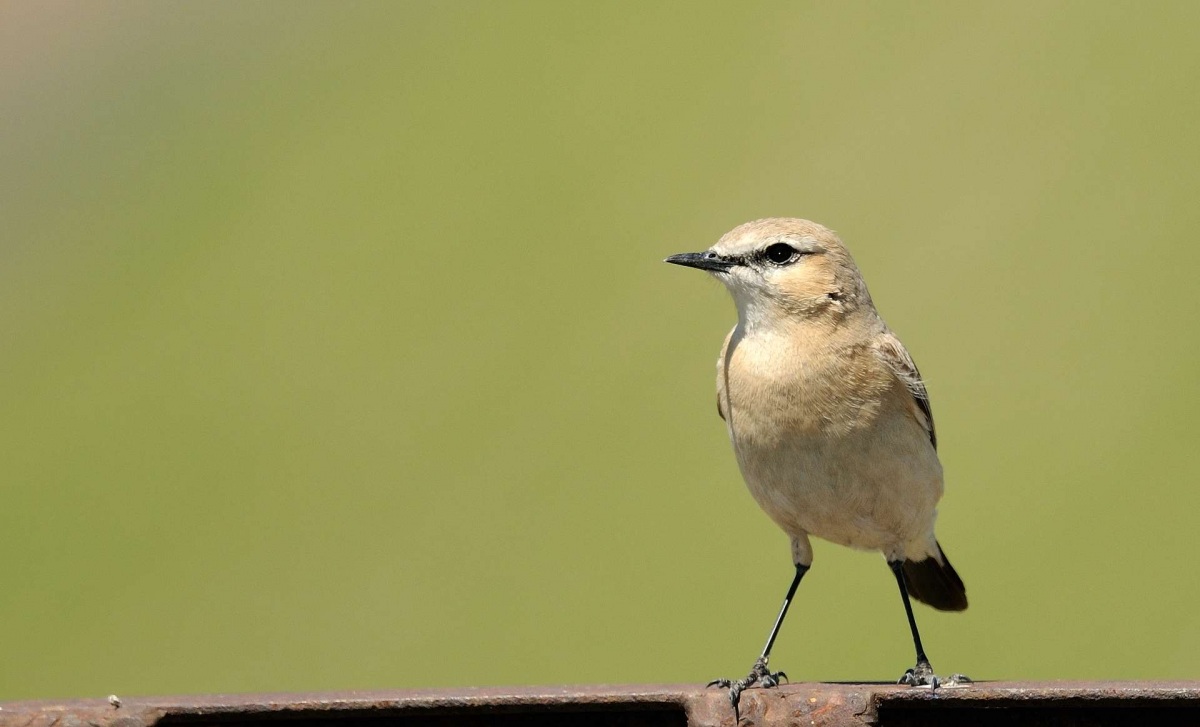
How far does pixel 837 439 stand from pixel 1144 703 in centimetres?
268

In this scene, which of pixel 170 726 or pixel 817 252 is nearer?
pixel 170 726

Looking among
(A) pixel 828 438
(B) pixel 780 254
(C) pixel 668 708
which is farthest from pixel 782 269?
(C) pixel 668 708

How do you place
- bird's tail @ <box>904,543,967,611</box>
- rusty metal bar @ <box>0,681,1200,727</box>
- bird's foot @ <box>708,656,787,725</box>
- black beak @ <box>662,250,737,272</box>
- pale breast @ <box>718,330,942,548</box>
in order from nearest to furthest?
rusty metal bar @ <box>0,681,1200,727</box>
bird's foot @ <box>708,656,787,725</box>
pale breast @ <box>718,330,942,548</box>
black beak @ <box>662,250,737,272</box>
bird's tail @ <box>904,543,967,611</box>

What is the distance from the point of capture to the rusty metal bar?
2939 millimetres

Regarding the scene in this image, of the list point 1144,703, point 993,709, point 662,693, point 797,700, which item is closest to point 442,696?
point 662,693

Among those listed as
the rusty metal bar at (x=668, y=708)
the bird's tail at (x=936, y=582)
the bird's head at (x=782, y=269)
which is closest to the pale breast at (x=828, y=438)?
the bird's head at (x=782, y=269)

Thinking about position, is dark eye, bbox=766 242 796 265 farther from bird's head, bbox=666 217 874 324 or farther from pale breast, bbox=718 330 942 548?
pale breast, bbox=718 330 942 548

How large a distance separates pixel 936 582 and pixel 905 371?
1.37 meters

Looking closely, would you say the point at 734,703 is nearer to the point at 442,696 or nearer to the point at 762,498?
the point at 442,696

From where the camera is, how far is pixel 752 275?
5.88 m

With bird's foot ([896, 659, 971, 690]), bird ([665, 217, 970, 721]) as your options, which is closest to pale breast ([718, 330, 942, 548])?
bird ([665, 217, 970, 721])

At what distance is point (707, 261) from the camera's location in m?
5.86

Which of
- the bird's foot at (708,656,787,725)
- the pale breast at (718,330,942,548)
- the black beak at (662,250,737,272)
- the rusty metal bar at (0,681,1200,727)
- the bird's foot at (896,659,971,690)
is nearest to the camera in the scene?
the rusty metal bar at (0,681,1200,727)

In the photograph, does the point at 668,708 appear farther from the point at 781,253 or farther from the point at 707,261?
the point at 781,253
